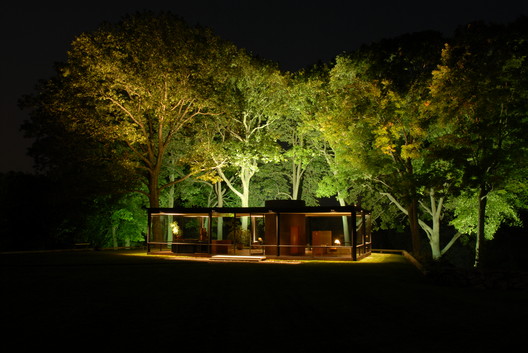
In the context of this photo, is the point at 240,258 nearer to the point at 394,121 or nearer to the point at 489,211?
the point at 394,121

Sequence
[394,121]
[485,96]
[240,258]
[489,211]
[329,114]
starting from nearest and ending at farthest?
[485,96] → [240,258] → [394,121] → [489,211] → [329,114]

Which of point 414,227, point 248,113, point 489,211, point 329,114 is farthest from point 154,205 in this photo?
point 489,211

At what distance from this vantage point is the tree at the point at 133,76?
22.9 metres

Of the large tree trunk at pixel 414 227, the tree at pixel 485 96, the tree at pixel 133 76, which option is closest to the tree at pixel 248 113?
the tree at pixel 133 76

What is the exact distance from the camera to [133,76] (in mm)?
22984

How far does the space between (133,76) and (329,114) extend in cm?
1075

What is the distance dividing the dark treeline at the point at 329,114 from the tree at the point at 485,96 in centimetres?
5

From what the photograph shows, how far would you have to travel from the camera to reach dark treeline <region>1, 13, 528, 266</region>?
18.3 m

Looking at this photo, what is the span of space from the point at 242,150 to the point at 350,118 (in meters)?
7.32

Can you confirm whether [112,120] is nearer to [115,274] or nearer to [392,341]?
[115,274]

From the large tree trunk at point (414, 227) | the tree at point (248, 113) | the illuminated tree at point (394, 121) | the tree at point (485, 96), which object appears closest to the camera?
the tree at point (485, 96)

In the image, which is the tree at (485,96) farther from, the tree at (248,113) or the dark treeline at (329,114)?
the tree at (248,113)

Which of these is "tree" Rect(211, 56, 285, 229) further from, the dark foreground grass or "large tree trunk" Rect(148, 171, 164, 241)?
the dark foreground grass

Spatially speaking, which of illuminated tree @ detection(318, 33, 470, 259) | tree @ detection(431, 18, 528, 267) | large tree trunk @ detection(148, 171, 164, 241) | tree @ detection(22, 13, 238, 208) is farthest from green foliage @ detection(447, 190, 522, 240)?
large tree trunk @ detection(148, 171, 164, 241)
